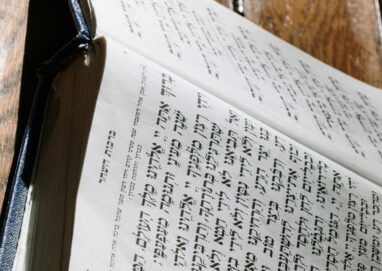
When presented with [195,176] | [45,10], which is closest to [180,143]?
[195,176]

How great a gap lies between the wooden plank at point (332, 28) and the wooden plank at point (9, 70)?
0.33 meters

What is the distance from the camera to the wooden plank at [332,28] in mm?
965

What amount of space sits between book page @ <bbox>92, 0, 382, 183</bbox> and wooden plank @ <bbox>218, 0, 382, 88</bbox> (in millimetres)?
66

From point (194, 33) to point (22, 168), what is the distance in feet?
0.92

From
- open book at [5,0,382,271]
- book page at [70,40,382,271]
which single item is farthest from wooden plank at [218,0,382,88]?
book page at [70,40,382,271]

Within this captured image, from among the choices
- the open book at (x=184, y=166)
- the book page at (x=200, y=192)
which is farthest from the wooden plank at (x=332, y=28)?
the book page at (x=200, y=192)

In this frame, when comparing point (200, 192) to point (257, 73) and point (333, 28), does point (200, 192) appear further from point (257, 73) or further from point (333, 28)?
point (333, 28)

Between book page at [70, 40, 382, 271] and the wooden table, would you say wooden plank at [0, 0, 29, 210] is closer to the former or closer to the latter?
book page at [70, 40, 382, 271]

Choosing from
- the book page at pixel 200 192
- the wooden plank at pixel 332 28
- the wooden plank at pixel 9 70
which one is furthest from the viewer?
the wooden plank at pixel 332 28

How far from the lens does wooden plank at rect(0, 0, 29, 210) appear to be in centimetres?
65

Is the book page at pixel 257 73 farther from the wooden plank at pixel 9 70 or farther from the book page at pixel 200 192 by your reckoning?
the wooden plank at pixel 9 70

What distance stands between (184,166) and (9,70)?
0.83 ft

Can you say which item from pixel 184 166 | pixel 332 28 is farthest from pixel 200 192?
pixel 332 28

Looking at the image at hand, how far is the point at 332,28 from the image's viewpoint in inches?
40.2
